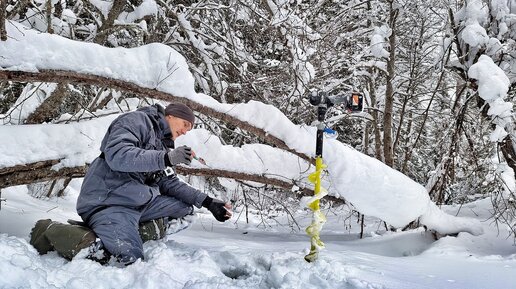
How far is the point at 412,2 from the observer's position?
6.38 meters

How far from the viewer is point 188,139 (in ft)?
13.9

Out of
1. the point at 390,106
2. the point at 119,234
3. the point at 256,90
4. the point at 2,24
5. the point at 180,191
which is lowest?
the point at 119,234

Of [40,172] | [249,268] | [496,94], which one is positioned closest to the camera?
[249,268]

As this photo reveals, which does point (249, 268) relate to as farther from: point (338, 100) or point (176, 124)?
point (338, 100)

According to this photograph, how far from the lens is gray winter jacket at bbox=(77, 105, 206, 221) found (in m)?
2.65

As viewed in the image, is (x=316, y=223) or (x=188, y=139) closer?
(x=316, y=223)

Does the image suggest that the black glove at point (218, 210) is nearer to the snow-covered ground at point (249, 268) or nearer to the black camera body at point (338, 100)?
the snow-covered ground at point (249, 268)

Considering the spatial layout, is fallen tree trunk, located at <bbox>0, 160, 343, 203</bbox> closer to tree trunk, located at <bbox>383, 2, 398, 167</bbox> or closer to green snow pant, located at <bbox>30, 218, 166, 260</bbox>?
green snow pant, located at <bbox>30, 218, 166, 260</bbox>

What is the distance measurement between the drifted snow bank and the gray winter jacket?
2.28 ft

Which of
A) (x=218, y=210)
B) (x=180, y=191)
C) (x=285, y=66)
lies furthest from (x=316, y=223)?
(x=285, y=66)

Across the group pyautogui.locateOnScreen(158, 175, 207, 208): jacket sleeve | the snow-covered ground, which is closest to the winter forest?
the snow-covered ground

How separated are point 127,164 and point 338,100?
55.0 inches

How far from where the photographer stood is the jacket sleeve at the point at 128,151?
2.63 metres

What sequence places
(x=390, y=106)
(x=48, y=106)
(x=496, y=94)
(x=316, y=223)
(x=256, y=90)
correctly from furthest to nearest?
(x=390, y=106), (x=256, y=90), (x=48, y=106), (x=496, y=94), (x=316, y=223)
